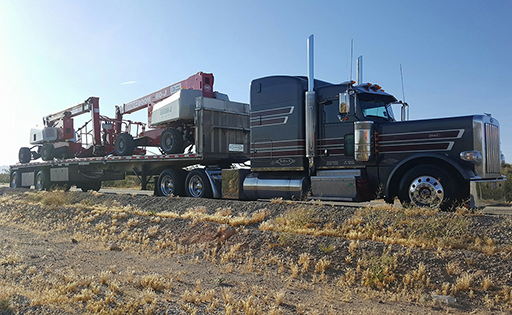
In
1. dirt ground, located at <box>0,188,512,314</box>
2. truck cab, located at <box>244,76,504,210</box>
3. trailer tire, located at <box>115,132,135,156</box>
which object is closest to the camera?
dirt ground, located at <box>0,188,512,314</box>

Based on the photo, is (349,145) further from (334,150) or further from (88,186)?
(88,186)

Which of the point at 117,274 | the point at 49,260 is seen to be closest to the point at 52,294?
the point at 117,274

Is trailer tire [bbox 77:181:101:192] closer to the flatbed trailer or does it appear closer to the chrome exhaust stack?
the flatbed trailer

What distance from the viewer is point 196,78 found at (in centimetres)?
1429

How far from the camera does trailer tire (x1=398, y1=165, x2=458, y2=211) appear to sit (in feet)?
26.3

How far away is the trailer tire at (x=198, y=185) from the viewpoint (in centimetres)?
1303

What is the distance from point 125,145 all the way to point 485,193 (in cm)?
1239

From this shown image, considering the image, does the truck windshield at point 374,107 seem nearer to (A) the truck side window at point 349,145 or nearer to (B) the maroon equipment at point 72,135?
(A) the truck side window at point 349,145

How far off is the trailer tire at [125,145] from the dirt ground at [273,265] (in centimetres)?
646

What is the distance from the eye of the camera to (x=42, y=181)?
71.4 feet

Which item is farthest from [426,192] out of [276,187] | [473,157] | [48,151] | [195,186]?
[48,151]

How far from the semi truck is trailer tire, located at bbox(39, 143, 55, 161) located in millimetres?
10439

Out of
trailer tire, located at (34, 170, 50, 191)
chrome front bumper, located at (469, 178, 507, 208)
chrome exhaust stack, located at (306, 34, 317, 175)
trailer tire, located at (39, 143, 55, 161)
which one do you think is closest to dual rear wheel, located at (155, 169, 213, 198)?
chrome exhaust stack, located at (306, 34, 317, 175)

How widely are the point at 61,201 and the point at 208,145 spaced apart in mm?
5693
